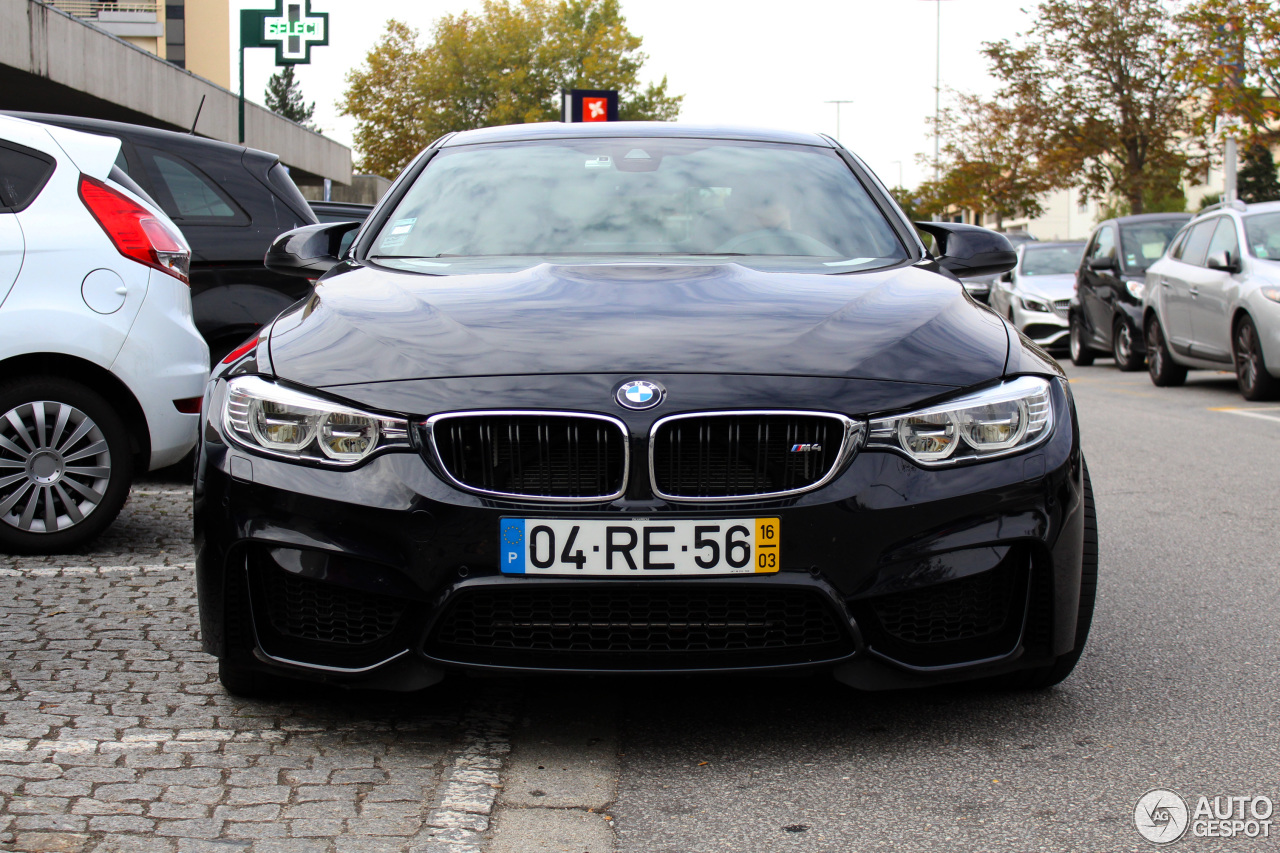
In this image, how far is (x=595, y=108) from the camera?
15.9m

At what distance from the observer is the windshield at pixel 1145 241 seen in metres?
17.1

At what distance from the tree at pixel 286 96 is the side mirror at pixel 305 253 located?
97.3 m

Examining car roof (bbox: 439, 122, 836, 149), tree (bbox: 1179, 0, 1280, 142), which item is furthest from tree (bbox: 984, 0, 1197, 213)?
car roof (bbox: 439, 122, 836, 149)

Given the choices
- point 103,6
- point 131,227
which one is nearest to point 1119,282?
point 131,227

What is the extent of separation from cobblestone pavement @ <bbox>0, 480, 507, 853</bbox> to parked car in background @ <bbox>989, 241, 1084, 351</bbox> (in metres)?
16.5

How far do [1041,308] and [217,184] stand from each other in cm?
1450

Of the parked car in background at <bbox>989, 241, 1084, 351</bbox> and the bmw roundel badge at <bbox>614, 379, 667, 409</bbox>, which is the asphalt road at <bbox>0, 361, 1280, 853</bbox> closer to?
the bmw roundel badge at <bbox>614, 379, 667, 409</bbox>

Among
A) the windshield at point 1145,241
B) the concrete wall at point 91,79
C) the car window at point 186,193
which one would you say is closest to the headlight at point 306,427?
the car window at point 186,193

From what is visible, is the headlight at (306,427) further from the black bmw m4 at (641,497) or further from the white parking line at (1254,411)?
the white parking line at (1254,411)

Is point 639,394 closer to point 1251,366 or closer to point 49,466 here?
point 49,466

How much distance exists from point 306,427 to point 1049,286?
59.7 ft

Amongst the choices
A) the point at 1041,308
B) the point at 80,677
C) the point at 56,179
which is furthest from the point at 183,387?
the point at 1041,308

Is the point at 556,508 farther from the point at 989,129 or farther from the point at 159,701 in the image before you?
the point at 989,129

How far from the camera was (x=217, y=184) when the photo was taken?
25.0 feet
